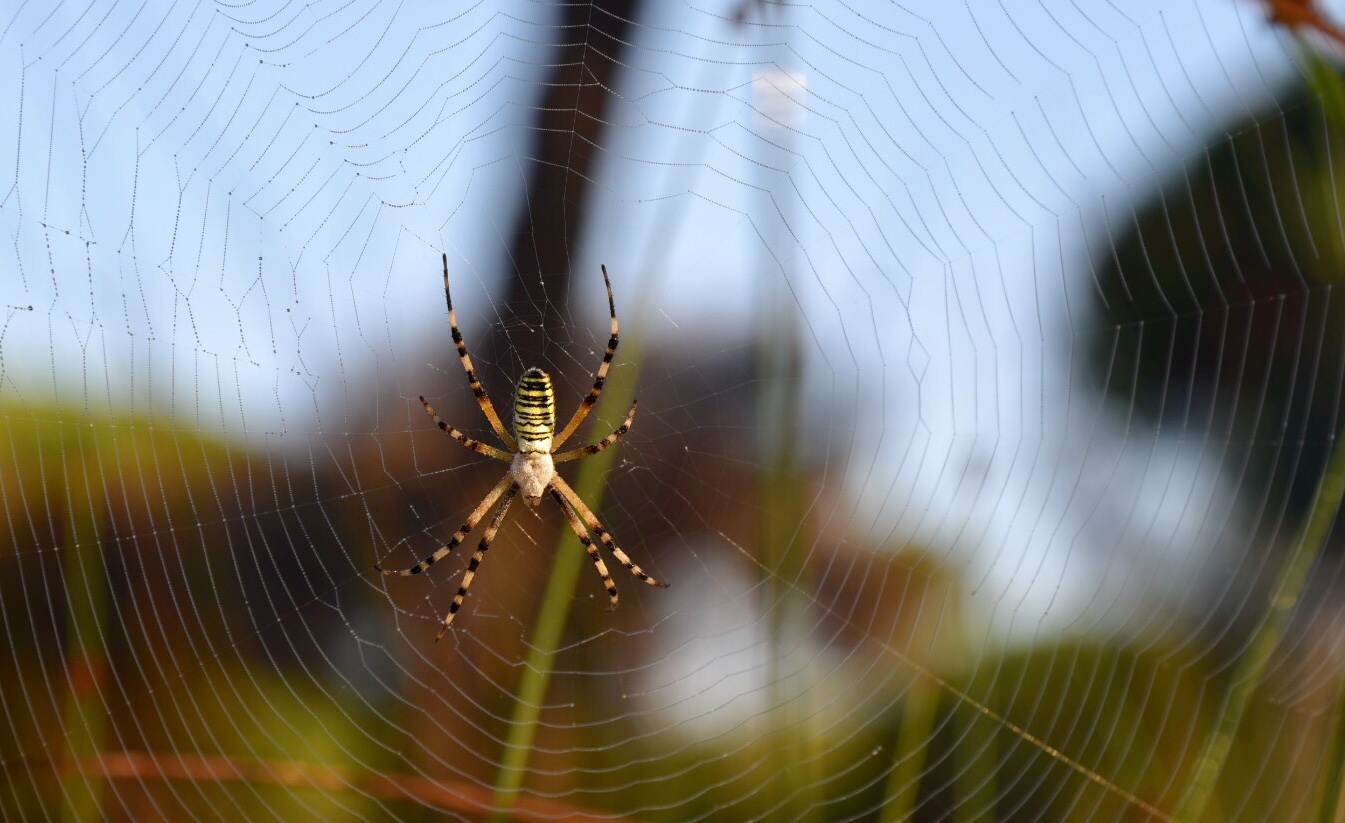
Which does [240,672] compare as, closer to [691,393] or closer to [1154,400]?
[691,393]

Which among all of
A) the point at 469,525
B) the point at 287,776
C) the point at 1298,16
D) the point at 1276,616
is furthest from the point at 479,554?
the point at 1298,16

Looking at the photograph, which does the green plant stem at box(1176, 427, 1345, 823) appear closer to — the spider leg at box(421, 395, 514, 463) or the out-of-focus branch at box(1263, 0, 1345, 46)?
the out-of-focus branch at box(1263, 0, 1345, 46)

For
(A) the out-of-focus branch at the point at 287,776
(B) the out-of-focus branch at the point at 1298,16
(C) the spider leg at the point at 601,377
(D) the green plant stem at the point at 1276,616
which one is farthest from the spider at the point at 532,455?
(B) the out-of-focus branch at the point at 1298,16

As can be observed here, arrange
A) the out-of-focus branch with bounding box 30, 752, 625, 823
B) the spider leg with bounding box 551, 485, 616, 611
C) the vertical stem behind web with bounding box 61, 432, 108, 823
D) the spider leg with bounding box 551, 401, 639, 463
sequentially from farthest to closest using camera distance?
the spider leg with bounding box 551, 485, 616, 611 → the spider leg with bounding box 551, 401, 639, 463 → the vertical stem behind web with bounding box 61, 432, 108, 823 → the out-of-focus branch with bounding box 30, 752, 625, 823

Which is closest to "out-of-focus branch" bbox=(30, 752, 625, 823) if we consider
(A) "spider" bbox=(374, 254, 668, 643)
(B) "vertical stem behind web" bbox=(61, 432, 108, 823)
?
(B) "vertical stem behind web" bbox=(61, 432, 108, 823)

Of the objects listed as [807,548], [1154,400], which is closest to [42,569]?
[807,548]

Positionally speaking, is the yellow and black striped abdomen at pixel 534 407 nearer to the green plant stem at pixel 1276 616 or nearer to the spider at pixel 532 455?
the spider at pixel 532 455

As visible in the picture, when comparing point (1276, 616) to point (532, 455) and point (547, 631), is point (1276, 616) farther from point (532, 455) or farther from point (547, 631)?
point (532, 455)
